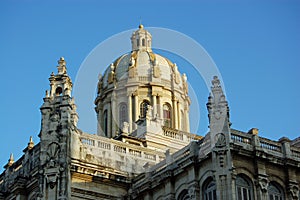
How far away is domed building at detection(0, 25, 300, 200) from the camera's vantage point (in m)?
40.8

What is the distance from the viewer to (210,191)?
4103 cm

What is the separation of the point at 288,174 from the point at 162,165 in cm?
903

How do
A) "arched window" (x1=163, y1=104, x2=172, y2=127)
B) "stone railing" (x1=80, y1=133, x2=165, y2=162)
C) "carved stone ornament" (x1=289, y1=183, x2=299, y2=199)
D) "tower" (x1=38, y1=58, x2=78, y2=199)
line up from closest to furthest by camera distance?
"carved stone ornament" (x1=289, y1=183, x2=299, y2=199) → "tower" (x1=38, y1=58, x2=78, y2=199) → "stone railing" (x1=80, y1=133, x2=165, y2=162) → "arched window" (x1=163, y1=104, x2=172, y2=127)

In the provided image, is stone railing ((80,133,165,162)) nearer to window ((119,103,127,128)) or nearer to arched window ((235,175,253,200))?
arched window ((235,175,253,200))

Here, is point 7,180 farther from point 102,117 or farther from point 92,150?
point 102,117

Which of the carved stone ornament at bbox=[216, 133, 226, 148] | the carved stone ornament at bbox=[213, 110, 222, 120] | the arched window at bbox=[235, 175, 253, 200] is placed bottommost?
the arched window at bbox=[235, 175, 253, 200]

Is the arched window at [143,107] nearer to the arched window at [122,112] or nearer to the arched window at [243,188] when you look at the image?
the arched window at [122,112]

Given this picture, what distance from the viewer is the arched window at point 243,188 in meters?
40.1

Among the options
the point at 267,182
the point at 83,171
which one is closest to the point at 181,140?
the point at 83,171

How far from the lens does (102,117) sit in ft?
227

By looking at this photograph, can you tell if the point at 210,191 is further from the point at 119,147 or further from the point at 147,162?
the point at 119,147

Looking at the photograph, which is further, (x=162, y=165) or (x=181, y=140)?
(x=181, y=140)

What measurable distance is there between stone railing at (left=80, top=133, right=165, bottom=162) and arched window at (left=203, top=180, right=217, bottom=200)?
1112 centimetres

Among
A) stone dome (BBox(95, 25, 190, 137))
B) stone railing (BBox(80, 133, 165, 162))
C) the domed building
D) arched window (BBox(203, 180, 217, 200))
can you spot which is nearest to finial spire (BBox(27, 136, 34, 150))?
the domed building
